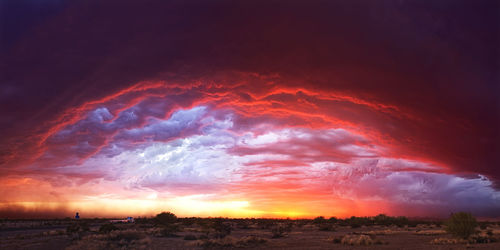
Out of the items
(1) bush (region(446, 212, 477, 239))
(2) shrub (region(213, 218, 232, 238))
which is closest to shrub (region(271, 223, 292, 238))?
(2) shrub (region(213, 218, 232, 238))

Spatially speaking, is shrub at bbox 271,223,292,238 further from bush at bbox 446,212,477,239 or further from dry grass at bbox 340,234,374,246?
bush at bbox 446,212,477,239

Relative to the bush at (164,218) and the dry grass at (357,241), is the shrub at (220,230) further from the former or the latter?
the bush at (164,218)

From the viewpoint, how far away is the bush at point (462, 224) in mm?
34656

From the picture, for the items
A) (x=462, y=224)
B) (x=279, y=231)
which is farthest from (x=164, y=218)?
(x=462, y=224)

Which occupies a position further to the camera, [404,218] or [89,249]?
[404,218]

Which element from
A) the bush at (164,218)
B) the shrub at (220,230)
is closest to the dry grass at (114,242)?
the shrub at (220,230)

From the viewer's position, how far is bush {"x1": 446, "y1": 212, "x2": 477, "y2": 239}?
3466cm

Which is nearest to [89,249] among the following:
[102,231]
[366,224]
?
[102,231]

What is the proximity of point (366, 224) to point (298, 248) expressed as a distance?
64.1 meters

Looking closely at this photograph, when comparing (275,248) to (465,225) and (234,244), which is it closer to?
(234,244)

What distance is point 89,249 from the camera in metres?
24.0

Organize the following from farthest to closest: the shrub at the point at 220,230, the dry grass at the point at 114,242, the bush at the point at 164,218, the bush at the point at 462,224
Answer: the bush at the point at 164,218 < the shrub at the point at 220,230 < the bush at the point at 462,224 < the dry grass at the point at 114,242

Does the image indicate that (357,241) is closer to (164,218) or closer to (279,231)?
(279,231)

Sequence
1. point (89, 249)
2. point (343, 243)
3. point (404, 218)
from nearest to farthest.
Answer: point (89, 249), point (343, 243), point (404, 218)
